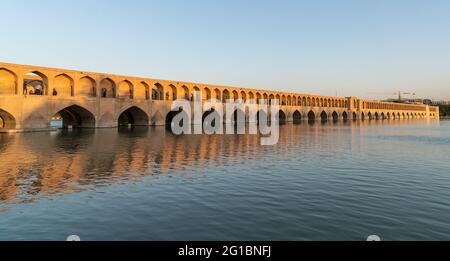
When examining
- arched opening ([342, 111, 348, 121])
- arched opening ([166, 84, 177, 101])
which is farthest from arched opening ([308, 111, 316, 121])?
arched opening ([166, 84, 177, 101])

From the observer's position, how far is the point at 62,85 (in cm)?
3300

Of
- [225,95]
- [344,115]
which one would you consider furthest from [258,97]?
[344,115]

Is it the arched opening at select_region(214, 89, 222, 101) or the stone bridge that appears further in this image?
the arched opening at select_region(214, 89, 222, 101)

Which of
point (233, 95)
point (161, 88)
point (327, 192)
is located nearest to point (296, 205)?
point (327, 192)

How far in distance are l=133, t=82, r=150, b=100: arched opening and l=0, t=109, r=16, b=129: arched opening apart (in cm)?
1467

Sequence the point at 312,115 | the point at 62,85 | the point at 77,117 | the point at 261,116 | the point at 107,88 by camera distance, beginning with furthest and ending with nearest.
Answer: the point at 312,115, the point at 261,116, the point at 77,117, the point at 107,88, the point at 62,85

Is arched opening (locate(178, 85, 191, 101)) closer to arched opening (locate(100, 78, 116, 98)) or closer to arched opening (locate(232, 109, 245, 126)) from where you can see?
arched opening (locate(100, 78, 116, 98))

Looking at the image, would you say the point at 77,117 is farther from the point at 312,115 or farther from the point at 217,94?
the point at 312,115

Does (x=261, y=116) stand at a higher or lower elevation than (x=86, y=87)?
lower

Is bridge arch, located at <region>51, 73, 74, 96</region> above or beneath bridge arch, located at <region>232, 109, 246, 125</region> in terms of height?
above

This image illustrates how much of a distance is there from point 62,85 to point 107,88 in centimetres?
528

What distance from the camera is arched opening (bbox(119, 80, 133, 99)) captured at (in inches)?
1549

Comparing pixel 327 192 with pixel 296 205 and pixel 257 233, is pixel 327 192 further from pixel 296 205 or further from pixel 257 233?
pixel 257 233

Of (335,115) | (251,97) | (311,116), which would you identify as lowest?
(311,116)
